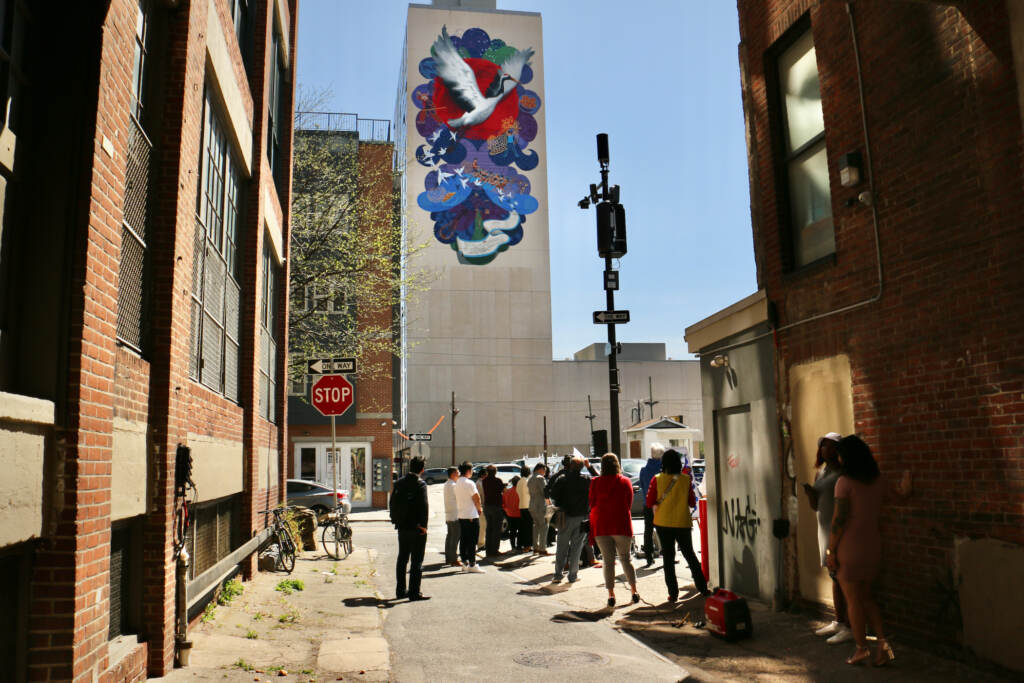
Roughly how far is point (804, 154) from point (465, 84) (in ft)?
199

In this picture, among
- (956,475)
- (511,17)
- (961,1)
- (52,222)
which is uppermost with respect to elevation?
(511,17)

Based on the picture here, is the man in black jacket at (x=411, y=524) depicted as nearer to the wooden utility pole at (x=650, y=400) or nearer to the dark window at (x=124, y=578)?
the dark window at (x=124, y=578)

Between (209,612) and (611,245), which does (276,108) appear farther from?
(209,612)

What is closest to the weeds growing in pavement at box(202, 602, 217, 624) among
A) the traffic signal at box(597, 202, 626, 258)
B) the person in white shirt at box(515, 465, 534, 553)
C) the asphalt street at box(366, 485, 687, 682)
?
the asphalt street at box(366, 485, 687, 682)

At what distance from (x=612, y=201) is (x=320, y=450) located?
20389 mm

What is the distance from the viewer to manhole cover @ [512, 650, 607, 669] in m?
7.14

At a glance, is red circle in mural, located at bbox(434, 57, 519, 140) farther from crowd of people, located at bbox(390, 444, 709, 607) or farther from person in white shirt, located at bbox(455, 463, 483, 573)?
person in white shirt, located at bbox(455, 463, 483, 573)

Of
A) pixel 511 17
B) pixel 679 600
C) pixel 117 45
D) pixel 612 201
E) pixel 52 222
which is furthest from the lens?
pixel 511 17

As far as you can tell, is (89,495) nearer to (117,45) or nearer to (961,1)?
(117,45)

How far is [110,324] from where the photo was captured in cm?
526

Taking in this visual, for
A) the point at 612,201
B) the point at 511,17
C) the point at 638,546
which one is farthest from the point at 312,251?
the point at 511,17

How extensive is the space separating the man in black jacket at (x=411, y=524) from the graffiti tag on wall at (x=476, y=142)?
55.6m

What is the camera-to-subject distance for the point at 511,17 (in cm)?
6900

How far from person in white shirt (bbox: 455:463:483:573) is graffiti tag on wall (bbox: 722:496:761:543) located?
5.03 metres
